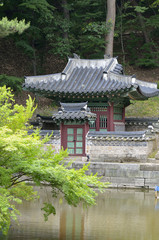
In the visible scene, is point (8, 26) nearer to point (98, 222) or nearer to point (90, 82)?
point (90, 82)

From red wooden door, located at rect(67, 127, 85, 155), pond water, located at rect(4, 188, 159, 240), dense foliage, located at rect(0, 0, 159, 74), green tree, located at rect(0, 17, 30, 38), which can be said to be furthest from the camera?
dense foliage, located at rect(0, 0, 159, 74)

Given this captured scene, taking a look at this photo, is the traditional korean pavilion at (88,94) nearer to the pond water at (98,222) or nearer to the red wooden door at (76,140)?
the red wooden door at (76,140)

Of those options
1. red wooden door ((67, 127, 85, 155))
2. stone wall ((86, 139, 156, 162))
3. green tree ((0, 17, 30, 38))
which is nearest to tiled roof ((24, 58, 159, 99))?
red wooden door ((67, 127, 85, 155))

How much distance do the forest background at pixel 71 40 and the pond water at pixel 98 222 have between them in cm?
1862

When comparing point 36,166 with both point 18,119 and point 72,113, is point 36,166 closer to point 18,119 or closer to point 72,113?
point 18,119

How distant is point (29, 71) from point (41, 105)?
5.61 m

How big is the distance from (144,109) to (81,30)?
36.2 ft

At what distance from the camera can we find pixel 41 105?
38094mm

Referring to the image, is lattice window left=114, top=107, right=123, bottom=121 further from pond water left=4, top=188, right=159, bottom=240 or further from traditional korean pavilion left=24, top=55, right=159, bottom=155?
pond water left=4, top=188, right=159, bottom=240

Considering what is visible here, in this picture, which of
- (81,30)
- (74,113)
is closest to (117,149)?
(74,113)

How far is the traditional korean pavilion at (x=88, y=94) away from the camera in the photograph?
25766 mm

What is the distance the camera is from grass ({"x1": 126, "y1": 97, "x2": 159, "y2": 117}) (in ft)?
115

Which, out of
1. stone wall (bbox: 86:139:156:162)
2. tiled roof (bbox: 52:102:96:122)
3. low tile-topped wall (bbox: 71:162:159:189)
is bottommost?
low tile-topped wall (bbox: 71:162:159:189)

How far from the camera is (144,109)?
118ft
